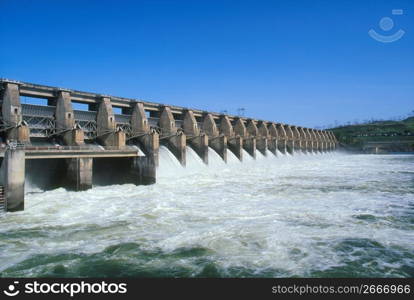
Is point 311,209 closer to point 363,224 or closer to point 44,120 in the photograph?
point 363,224

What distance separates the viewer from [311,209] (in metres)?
13.3

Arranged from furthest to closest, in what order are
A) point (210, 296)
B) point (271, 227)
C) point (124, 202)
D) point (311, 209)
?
point (124, 202) → point (311, 209) → point (271, 227) → point (210, 296)

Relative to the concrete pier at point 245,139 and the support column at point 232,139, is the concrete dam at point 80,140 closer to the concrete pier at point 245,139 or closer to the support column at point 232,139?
the support column at point 232,139

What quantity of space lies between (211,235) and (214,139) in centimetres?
2843

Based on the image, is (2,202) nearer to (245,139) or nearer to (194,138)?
(194,138)

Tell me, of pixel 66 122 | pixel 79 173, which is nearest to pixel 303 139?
pixel 66 122

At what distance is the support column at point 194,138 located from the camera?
110 feet

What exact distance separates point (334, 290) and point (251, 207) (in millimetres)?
8295

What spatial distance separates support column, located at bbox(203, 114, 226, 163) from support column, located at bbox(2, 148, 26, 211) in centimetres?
2483

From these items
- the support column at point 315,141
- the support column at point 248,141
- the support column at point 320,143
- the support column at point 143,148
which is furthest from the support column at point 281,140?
the support column at point 143,148

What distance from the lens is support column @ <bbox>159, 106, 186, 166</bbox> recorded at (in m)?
30.0

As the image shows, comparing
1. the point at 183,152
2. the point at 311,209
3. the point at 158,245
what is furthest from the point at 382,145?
the point at 158,245

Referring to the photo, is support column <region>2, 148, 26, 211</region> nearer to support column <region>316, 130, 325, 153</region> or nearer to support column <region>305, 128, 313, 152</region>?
support column <region>305, 128, 313, 152</region>

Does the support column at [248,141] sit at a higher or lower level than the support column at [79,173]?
higher
